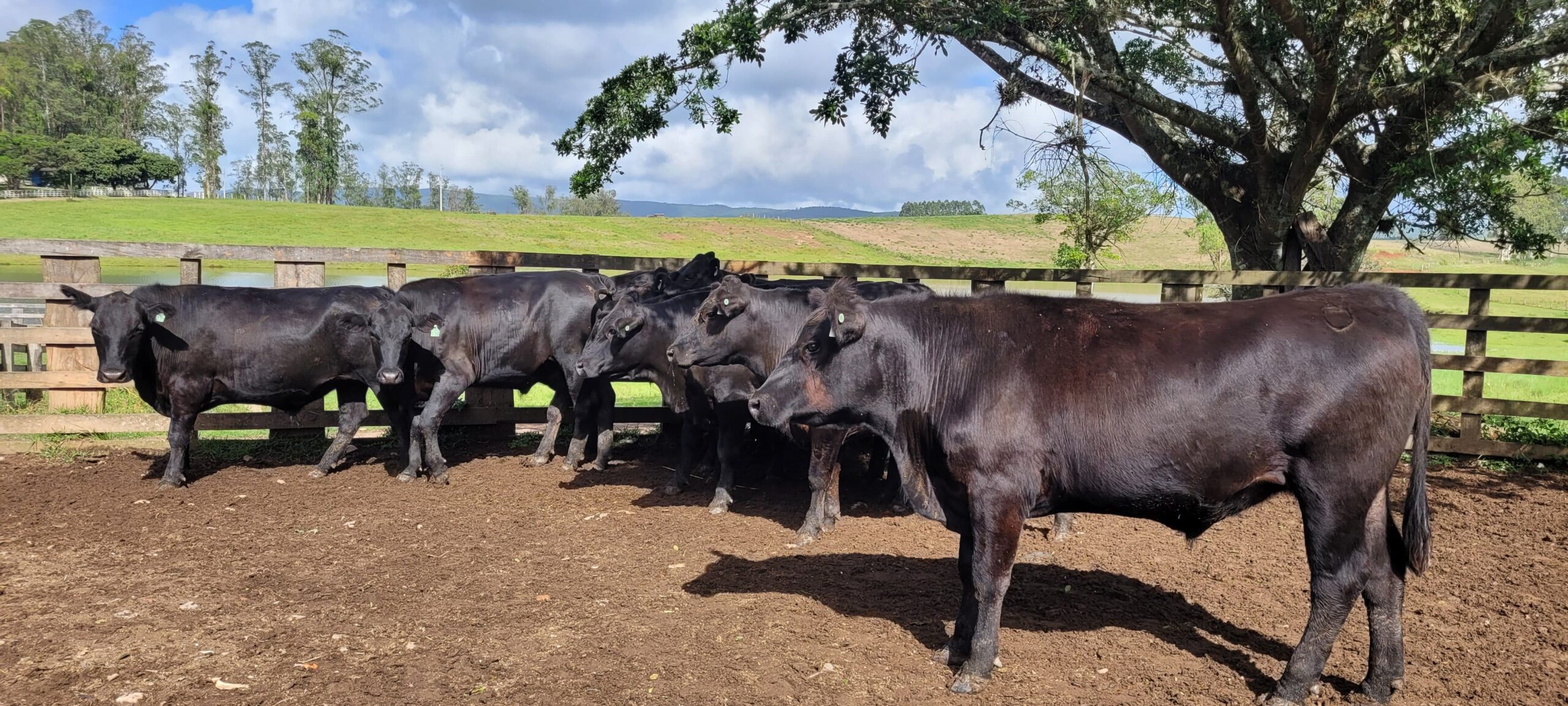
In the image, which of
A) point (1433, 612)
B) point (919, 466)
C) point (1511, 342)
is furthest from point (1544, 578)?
point (1511, 342)

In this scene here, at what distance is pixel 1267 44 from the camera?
35.5 ft

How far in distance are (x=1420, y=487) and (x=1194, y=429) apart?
1177mm

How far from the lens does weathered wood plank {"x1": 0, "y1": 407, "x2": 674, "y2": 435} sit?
9.46 metres

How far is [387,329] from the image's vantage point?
889 cm

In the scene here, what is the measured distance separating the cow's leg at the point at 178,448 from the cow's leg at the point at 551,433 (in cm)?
296

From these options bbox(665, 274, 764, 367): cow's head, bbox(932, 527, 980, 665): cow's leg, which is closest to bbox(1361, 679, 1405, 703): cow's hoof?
bbox(932, 527, 980, 665): cow's leg

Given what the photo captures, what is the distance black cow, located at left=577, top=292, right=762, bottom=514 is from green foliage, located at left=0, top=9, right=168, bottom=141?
101439 mm

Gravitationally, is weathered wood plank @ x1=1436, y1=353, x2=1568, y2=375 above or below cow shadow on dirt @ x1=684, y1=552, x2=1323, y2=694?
above

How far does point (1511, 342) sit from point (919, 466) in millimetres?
32569

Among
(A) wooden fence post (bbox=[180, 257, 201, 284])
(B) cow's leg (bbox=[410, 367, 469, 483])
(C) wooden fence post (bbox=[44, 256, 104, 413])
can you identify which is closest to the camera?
(B) cow's leg (bbox=[410, 367, 469, 483])

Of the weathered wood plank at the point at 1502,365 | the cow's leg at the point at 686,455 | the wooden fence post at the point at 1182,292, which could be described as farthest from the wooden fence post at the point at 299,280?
the weathered wood plank at the point at 1502,365

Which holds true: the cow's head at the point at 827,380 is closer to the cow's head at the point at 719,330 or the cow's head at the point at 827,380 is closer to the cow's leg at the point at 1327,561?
the cow's leg at the point at 1327,561

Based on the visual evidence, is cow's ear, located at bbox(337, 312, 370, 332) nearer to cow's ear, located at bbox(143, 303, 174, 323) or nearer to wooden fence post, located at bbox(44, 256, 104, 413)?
cow's ear, located at bbox(143, 303, 174, 323)

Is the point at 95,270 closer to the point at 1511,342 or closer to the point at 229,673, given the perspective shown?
the point at 229,673
